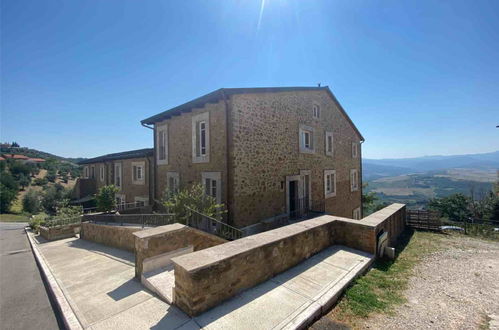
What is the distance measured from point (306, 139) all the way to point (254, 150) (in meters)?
4.86

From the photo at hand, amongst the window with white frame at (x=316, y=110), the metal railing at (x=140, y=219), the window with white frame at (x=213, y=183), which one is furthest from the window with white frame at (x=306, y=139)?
the metal railing at (x=140, y=219)

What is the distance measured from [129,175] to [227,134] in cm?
1141

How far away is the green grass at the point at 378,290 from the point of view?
10.5 ft

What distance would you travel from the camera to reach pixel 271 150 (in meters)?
9.66

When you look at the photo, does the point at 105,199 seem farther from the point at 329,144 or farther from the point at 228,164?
the point at 329,144

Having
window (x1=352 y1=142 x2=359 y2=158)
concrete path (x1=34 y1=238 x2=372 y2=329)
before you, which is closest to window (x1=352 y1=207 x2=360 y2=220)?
window (x1=352 y1=142 x2=359 y2=158)

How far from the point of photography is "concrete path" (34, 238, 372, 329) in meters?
2.86

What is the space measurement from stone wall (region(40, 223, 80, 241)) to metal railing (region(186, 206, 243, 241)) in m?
9.82

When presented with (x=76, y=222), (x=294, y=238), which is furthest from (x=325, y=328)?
(x=76, y=222)

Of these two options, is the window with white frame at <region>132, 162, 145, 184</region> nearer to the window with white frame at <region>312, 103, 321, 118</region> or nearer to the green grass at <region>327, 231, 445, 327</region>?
the window with white frame at <region>312, 103, 321, 118</region>

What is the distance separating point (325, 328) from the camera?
2871 mm

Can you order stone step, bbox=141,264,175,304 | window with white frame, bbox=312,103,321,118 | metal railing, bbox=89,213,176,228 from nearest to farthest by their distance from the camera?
stone step, bbox=141,264,175,304 → metal railing, bbox=89,213,176,228 → window with white frame, bbox=312,103,321,118

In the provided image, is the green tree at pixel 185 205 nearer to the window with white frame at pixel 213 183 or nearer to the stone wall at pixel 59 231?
the window with white frame at pixel 213 183

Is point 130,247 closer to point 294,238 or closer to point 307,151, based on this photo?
point 294,238
